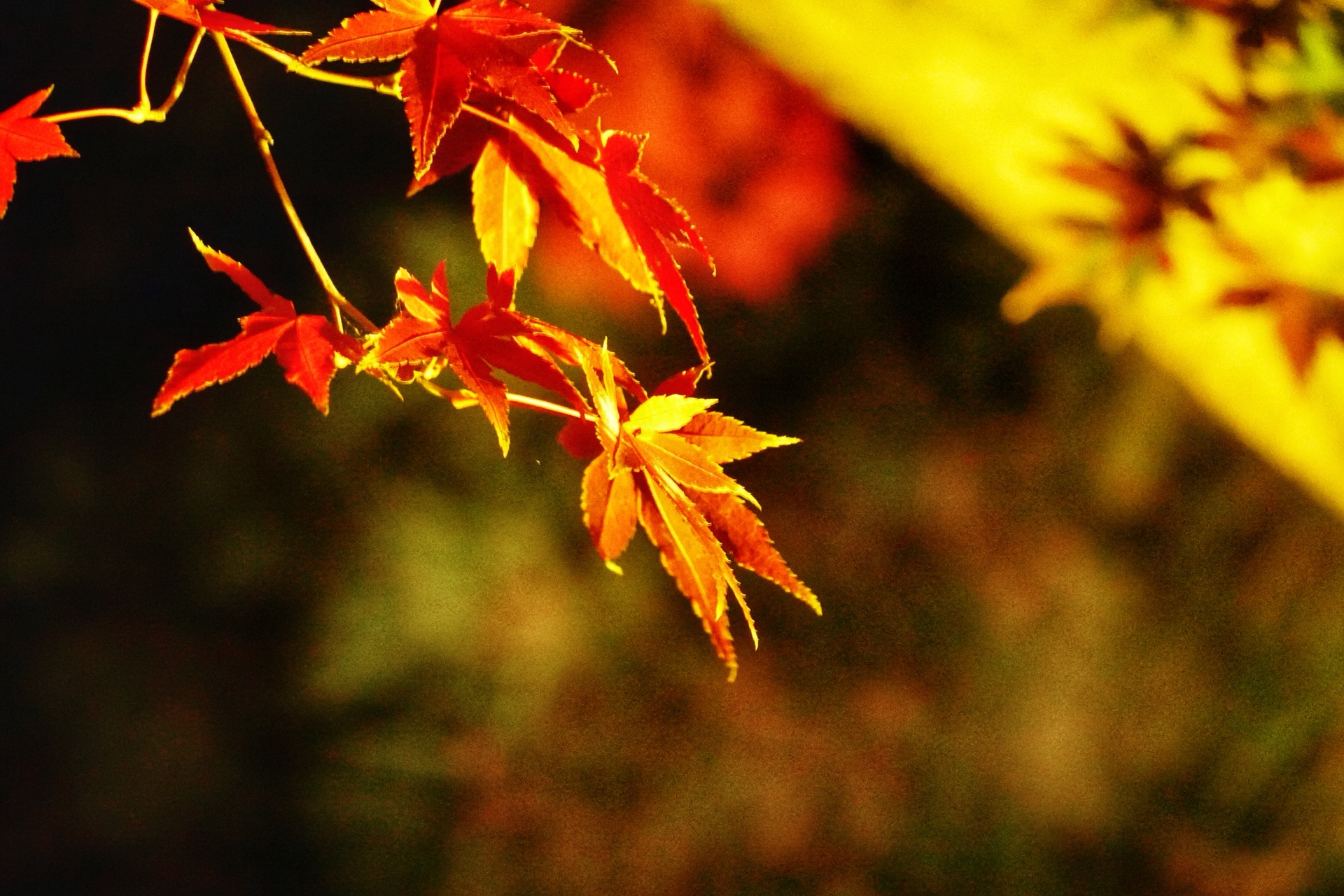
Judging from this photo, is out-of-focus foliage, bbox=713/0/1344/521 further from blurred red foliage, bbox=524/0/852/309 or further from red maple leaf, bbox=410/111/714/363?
red maple leaf, bbox=410/111/714/363

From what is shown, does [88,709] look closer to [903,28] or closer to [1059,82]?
[903,28]

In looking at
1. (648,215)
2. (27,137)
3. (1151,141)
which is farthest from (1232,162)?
(27,137)

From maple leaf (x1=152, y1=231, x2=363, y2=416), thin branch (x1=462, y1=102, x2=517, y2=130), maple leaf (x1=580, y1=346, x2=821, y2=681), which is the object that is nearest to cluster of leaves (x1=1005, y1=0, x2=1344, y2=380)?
maple leaf (x1=580, y1=346, x2=821, y2=681)

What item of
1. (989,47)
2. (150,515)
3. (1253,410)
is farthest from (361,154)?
(1253,410)

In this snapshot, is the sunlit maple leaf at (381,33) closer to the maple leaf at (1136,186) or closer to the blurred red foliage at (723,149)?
the blurred red foliage at (723,149)

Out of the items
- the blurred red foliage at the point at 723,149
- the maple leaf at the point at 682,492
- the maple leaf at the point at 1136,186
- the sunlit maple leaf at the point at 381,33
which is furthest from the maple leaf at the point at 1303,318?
the sunlit maple leaf at the point at 381,33

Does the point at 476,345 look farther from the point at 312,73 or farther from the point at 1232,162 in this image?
the point at 1232,162

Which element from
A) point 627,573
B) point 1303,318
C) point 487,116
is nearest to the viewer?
point 487,116

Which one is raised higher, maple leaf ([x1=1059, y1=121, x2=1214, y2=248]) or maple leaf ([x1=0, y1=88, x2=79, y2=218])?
maple leaf ([x1=1059, y1=121, x2=1214, y2=248])
